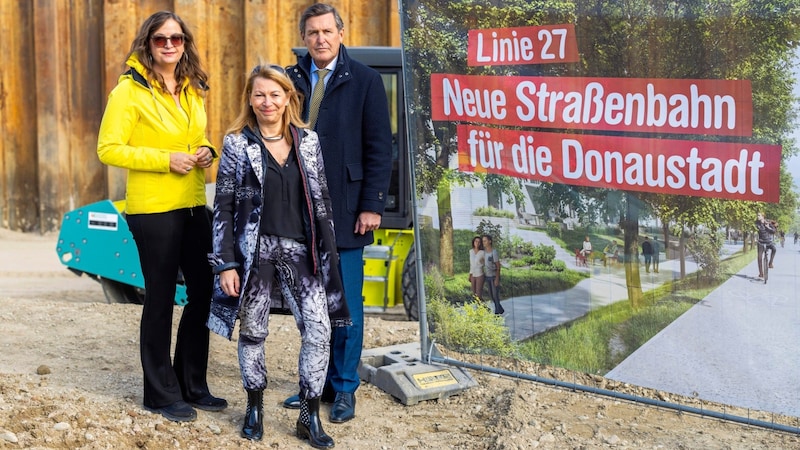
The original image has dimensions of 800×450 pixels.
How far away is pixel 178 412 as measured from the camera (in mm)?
3900

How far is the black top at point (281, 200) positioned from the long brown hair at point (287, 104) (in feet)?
0.48

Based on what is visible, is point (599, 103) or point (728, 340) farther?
point (599, 103)

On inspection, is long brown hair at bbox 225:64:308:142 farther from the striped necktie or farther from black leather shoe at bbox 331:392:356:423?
black leather shoe at bbox 331:392:356:423

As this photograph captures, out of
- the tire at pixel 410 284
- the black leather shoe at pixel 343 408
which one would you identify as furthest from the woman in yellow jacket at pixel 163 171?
the tire at pixel 410 284

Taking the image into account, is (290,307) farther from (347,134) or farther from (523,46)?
(523,46)

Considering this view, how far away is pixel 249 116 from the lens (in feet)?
12.1

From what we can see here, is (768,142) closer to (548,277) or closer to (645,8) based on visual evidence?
(645,8)

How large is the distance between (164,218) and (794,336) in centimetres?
245

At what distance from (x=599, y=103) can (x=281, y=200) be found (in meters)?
1.34

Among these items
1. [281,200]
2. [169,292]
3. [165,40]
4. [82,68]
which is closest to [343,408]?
[169,292]

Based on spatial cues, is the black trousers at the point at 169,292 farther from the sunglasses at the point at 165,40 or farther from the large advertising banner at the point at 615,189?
the large advertising banner at the point at 615,189

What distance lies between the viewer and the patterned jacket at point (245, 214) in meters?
3.56

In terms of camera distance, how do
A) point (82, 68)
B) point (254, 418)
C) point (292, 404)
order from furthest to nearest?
point (82, 68) < point (292, 404) < point (254, 418)

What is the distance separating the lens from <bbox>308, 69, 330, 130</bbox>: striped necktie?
397 centimetres
